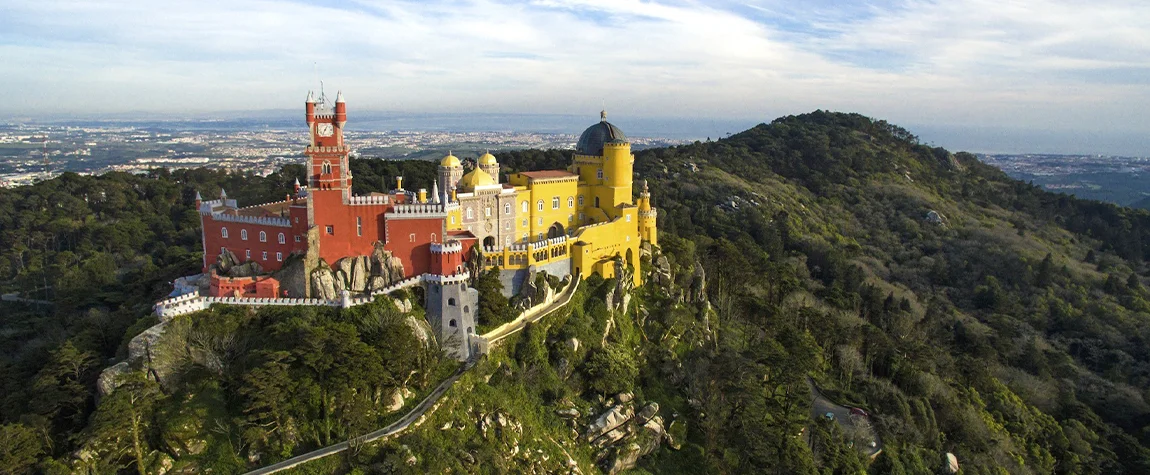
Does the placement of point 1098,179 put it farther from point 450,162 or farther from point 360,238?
point 360,238

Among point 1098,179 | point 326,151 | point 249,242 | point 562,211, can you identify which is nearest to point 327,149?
point 326,151

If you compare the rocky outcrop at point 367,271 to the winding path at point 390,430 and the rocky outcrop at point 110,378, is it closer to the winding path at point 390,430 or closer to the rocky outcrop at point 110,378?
the winding path at point 390,430

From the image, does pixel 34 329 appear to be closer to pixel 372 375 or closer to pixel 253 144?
pixel 372 375

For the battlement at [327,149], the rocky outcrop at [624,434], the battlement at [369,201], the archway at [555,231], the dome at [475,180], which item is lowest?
the rocky outcrop at [624,434]

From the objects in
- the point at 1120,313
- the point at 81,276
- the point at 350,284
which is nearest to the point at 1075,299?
the point at 1120,313

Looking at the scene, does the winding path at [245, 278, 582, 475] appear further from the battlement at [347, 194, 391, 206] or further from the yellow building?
the battlement at [347, 194, 391, 206]

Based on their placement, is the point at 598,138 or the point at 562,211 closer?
the point at 562,211

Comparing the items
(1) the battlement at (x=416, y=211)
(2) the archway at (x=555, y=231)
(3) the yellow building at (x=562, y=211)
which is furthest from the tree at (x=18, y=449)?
(2) the archway at (x=555, y=231)
